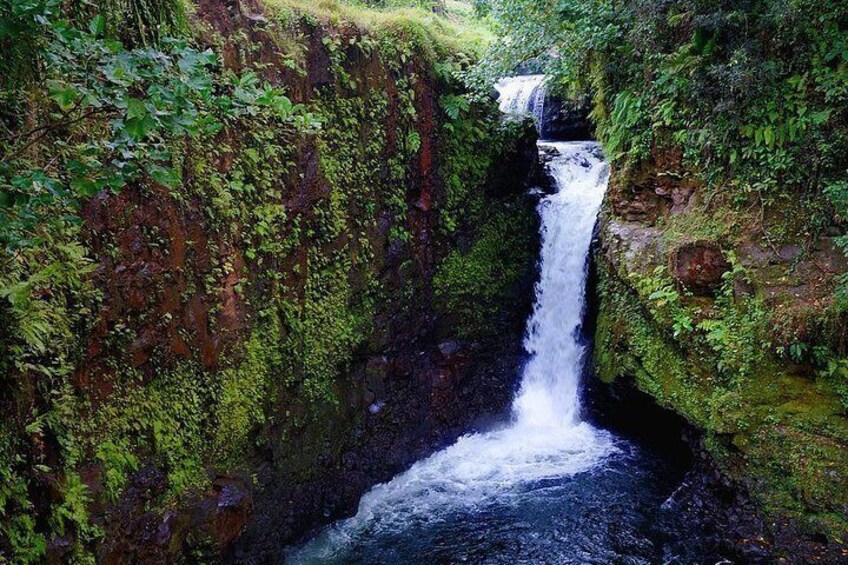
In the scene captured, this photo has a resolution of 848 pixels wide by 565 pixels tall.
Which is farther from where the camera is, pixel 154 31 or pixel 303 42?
pixel 303 42

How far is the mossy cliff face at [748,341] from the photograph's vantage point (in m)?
5.97

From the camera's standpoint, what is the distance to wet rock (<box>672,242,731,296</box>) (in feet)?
23.2

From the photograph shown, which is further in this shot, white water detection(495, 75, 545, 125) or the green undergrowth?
white water detection(495, 75, 545, 125)

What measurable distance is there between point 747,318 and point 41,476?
7496 millimetres

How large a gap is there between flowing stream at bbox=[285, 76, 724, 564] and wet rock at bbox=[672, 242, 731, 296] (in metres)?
2.36

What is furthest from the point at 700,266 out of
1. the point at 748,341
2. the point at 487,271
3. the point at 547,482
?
the point at 547,482

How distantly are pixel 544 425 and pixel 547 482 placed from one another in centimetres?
177

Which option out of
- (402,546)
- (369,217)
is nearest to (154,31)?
(369,217)

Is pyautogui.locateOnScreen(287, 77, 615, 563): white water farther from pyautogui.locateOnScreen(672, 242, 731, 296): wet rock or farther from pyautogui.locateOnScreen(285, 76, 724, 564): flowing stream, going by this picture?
pyautogui.locateOnScreen(672, 242, 731, 296): wet rock

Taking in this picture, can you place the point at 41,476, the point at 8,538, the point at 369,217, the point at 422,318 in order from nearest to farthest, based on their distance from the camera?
the point at 8,538 < the point at 41,476 < the point at 369,217 < the point at 422,318

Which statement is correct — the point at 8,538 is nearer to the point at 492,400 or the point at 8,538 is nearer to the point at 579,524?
the point at 579,524

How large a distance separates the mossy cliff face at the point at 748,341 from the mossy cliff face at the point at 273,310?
2.53 metres

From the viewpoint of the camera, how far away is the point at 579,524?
6820 mm

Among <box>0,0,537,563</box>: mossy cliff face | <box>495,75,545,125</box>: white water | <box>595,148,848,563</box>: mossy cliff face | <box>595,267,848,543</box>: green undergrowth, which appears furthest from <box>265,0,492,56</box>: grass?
<box>595,267,848,543</box>: green undergrowth
